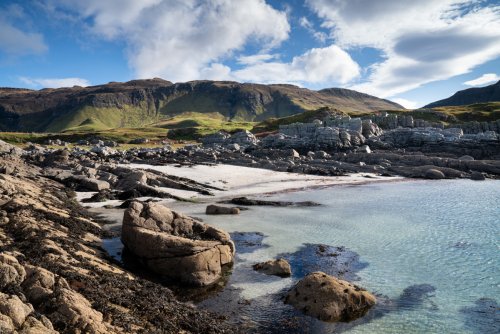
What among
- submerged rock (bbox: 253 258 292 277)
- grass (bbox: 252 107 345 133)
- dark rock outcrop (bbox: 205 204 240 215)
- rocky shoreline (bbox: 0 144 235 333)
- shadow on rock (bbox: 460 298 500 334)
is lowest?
shadow on rock (bbox: 460 298 500 334)

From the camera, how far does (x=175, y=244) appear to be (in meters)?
20.5

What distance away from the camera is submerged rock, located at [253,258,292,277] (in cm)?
2095

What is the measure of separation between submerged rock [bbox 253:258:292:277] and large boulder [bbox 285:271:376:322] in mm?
2856

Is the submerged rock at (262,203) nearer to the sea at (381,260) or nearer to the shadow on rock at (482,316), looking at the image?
the sea at (381,260)

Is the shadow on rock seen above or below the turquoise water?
below

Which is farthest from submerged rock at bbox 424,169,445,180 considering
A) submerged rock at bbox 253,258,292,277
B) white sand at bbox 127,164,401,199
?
submerged rock at bbox 253,258,292,277

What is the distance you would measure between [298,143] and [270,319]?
307 ft

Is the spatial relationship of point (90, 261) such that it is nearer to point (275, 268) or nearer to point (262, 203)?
point (275, 268)

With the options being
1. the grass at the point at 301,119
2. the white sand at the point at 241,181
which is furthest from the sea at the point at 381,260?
the grass at the point at 301,119

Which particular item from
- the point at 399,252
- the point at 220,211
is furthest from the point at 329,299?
the point at 220,211

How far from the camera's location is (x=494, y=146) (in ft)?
275

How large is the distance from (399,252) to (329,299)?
10516 mm

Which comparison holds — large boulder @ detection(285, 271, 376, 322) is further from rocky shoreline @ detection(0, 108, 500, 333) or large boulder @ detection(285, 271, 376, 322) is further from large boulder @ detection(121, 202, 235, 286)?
large boulder @ detection(121, 202, 235, 286)

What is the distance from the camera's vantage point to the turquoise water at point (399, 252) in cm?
1623
